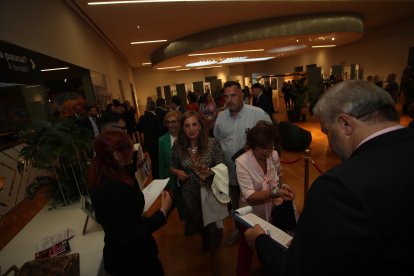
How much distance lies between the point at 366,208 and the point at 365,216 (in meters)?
0.02

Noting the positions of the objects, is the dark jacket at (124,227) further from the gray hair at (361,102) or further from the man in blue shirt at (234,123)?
the man in blue shirt at (234,123)

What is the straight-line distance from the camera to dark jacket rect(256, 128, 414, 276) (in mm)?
680

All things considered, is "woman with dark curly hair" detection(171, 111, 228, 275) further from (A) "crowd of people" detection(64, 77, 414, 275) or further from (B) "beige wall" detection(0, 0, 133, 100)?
(B) "beige wall" detection(0, 0, 133, 100)

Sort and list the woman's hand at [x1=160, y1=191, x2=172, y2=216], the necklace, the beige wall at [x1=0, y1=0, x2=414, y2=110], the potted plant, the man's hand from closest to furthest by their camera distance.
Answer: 1. the man's hand
2. the woman's hand at [x1=160, y1=191, x2=172, y2=216]
3. the potted plant
4. the necklace
5. the beige wall at [x1=0, y1=0, x2=414, y2=110]

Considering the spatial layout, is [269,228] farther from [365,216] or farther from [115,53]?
[115,53]

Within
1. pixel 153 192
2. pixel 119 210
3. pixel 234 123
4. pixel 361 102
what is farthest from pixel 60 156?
pixel 361 102

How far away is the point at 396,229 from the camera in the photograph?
0.69 meters

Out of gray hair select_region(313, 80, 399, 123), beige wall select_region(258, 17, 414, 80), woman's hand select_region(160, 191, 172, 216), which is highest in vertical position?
beige wall select_region(258, 17, 414, 80)

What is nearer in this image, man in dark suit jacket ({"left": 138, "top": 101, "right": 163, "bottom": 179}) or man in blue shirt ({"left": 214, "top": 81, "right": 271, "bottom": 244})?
man in blue shirt ({"left": 214, "top": 81, "right": 271, "bottom": 244})

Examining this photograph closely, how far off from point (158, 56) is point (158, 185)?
11395mm

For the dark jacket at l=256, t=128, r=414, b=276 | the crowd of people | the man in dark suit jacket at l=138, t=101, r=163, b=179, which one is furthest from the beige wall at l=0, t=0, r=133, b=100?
the dark jacket at l=256, t=128, r=414, b=276

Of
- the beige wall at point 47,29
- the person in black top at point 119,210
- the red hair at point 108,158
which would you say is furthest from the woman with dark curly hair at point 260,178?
the beige wall at point 47,29

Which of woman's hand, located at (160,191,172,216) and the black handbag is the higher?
woman's hand, located at (160,191,172,216)

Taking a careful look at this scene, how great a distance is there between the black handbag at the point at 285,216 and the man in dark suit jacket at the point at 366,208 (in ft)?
4.01
